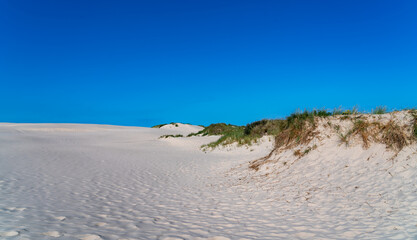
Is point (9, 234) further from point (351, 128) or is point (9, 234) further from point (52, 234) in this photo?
point (351, 128)

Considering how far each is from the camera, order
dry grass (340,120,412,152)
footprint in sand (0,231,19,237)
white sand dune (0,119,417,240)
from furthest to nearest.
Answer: dry grass (340,120,412,152)
white sand dune (0,119,417,240)
footprint in sand (0,231,19,237)

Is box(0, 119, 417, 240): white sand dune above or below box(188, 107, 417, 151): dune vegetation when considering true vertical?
below

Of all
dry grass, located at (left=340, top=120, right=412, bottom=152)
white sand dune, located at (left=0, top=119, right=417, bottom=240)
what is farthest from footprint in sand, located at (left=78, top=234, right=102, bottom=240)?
dry grass, located at (left=340, top=120, right=412, bottom=152)

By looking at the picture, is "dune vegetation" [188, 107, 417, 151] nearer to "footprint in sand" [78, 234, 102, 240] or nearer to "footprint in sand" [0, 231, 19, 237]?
"footprint in sand" [78, 234, 102, 240]

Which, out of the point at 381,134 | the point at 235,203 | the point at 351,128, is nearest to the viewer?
the point at 235,203

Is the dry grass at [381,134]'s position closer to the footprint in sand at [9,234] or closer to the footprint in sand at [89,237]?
the footprint in sand at [89,237]

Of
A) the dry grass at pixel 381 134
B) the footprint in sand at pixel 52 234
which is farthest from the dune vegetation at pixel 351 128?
the footprint in sand at pixel 52 234

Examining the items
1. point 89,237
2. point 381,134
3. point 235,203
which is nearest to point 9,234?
point 89,237

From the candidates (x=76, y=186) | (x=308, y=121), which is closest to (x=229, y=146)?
(x=308, y=121)

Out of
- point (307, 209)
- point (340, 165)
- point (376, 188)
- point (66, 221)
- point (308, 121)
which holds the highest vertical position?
point (308, 121)

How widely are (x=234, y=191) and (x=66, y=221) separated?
4894 mm

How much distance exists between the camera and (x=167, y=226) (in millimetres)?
4777

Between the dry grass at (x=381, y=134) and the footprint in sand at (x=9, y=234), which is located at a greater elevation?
the dry grass at (x=381, y=134)

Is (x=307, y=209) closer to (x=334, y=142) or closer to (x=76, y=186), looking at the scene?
(x=334, y=142)
